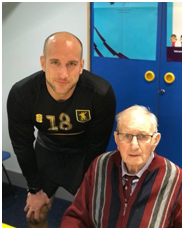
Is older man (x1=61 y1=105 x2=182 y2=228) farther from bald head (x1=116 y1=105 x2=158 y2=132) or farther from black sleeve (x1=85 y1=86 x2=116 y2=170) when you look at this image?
black sleeve (x1=85 y1=86 x2=116 y2=170)

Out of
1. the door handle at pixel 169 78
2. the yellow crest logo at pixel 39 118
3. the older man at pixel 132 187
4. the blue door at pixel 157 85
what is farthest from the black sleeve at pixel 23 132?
the door handle at pixel 169 78

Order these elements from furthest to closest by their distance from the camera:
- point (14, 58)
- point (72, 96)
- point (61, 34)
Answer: point (14, 58)
point (72, 96)
point (61, 34)

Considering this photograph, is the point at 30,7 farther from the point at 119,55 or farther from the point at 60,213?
the point at 60,213

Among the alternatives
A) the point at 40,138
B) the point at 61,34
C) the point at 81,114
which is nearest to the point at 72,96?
the point at 81,114

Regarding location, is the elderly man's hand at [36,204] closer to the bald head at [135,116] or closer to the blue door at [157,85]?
the bald head at [135,116]

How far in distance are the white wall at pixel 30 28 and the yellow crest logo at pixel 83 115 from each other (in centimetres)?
→ 94

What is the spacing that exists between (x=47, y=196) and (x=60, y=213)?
839 mm

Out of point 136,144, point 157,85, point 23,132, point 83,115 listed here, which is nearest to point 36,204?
point 23,132

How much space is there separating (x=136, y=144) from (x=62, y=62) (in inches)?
21.2

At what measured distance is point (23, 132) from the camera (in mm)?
1914

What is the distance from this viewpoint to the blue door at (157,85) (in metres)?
2.32

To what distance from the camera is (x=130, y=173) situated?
154 centimetres

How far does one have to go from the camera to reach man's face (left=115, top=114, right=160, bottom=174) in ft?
4.81

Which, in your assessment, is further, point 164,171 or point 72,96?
point 72,96
